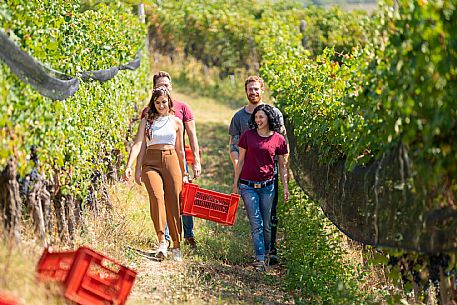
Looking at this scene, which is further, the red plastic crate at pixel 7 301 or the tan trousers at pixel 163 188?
the tan trousers at pixel 163 188

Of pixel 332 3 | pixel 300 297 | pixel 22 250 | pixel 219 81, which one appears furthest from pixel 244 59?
pixel 22 250

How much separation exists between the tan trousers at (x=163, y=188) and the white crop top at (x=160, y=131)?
99 mm

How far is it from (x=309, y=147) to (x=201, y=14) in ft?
60.1

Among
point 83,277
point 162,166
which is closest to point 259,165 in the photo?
point 162,166

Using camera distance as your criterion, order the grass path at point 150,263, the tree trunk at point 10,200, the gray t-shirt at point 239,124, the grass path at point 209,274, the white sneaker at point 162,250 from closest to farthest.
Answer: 1. the grass path at point 150,263
2. the tree trunk at point 10,200
3. the grass path at point 209,274
4. the white sneaker at point 162,250
5. the gray t-shirt at point 239,124

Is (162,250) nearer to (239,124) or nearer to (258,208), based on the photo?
(258,208)

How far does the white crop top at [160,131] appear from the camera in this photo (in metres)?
9.17

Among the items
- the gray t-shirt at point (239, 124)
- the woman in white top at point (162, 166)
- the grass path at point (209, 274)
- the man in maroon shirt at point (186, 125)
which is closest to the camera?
the grass path at point (209, 274)

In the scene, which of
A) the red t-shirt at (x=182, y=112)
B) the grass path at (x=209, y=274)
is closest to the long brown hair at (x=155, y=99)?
the red t-shirt at (x=182, y=112)

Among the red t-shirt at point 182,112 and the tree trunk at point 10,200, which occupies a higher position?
the red t-shirt at point 182,112

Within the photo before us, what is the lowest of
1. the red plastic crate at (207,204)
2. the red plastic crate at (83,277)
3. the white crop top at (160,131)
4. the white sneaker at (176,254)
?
the white sneaker at (176,254)

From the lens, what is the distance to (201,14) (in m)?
27.8

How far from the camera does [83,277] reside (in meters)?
5.95

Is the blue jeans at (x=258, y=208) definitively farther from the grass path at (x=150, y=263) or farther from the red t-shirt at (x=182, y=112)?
the red t-shirt at (x=182, y=112)
